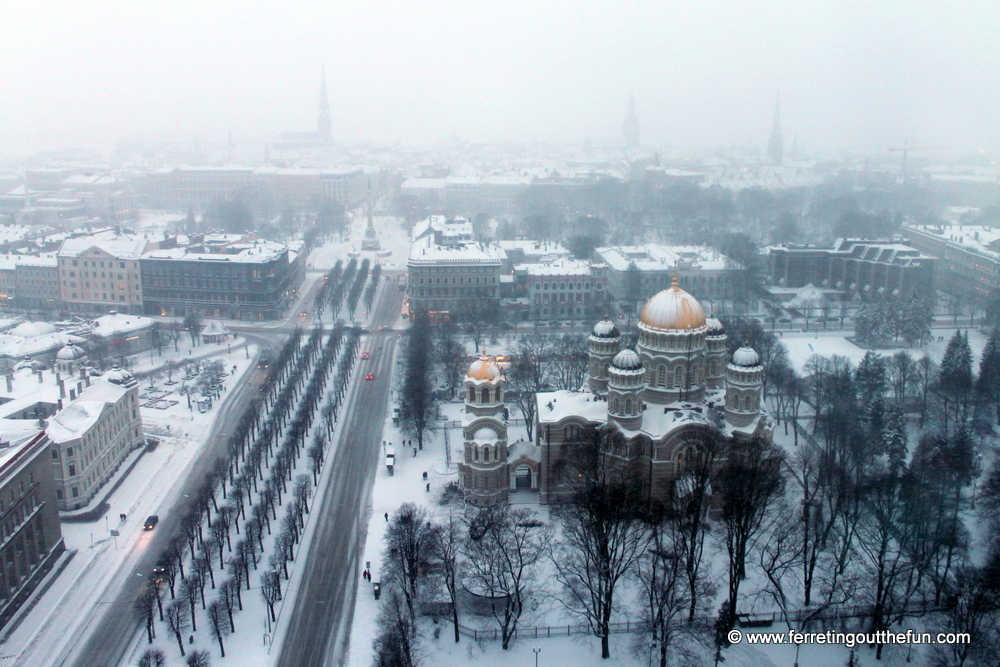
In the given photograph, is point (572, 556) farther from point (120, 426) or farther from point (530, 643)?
point (120, 426)

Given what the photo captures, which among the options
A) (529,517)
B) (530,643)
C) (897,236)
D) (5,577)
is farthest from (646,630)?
(897,236)

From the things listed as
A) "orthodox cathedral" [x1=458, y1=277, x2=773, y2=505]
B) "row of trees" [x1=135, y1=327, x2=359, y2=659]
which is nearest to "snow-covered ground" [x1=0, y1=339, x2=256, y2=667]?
"row of trees" [x1=135, y1=327, x2=359, y2=659]

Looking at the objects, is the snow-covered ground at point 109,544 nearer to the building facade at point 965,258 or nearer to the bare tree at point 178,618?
the bare tree at point 178,618

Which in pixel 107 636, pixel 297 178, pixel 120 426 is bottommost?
pixel 107 636

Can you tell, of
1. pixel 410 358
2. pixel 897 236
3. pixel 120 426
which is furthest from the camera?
pixel 897 236

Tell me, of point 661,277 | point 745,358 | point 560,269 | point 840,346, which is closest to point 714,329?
point 745,358

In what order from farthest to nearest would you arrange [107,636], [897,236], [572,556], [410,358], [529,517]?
1. [897,236]
2. [410,358]
3. [529,517]
4. [572,556]
5. [107,636]

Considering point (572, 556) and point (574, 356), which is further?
point (574, 356)

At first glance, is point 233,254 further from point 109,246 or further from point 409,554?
point 409,554
